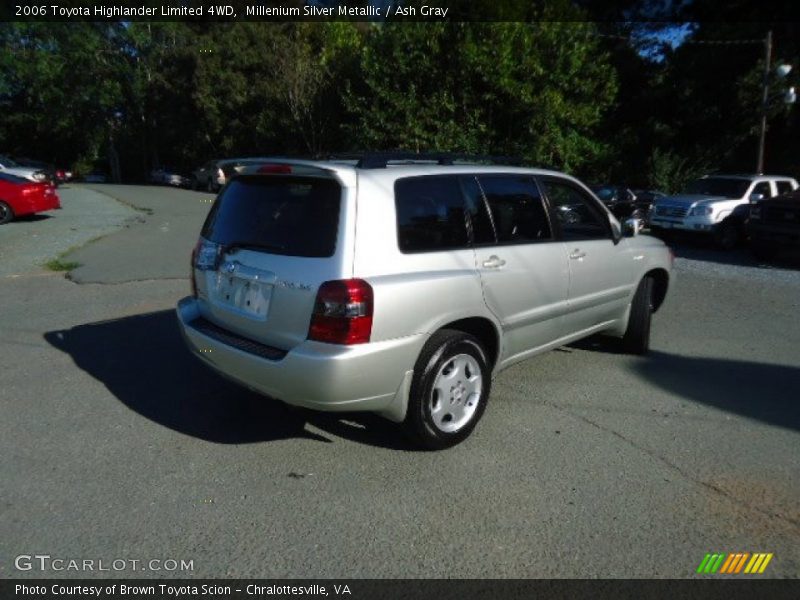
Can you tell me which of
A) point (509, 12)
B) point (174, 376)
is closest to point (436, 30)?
point (509, 12)

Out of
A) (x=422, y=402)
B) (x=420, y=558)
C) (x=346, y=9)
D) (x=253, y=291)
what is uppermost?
(x=346, y=9)

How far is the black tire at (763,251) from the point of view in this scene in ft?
38.6

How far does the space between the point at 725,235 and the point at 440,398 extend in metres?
12.1

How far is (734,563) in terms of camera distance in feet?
9.31

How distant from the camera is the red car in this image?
15266mm

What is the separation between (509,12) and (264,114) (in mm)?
15293

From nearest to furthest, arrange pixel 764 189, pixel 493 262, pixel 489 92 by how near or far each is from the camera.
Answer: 1. pixel 493 262
2. pixel 764 189
3. pixel 489 92

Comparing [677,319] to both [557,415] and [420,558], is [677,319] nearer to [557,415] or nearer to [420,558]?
[557,415]

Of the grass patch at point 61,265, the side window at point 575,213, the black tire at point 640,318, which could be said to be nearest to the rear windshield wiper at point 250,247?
the side window at point 575,213

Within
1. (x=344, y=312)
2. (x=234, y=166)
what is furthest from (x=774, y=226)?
(x=344, y=312)

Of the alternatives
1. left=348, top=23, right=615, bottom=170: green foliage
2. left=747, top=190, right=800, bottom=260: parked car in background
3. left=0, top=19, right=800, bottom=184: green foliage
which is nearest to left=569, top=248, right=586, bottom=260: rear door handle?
left=747, top=190, right=800, bottom=260: parked car in background

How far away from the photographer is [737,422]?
14.1 ft

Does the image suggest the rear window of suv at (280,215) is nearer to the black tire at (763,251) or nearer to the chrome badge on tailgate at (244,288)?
the chrome badge on tailgate at (244,288)

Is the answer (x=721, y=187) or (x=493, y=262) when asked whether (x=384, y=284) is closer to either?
(x=493, y=262)
